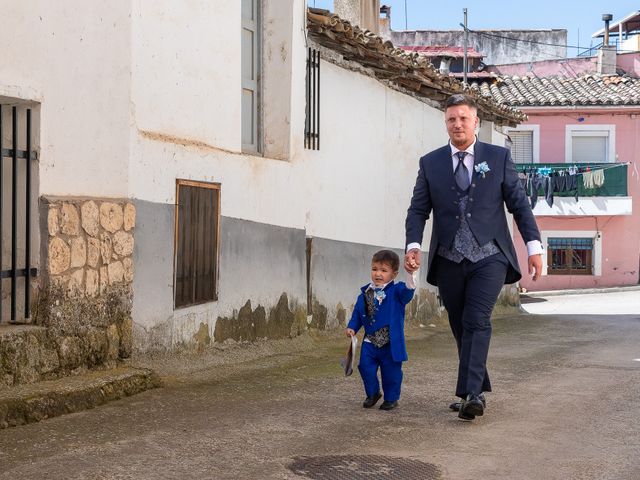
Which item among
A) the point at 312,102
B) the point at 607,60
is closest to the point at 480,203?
the point at 312,102

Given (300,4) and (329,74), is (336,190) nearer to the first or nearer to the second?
(329,74)

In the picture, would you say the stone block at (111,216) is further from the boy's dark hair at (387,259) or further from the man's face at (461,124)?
the man's face at (461,124)

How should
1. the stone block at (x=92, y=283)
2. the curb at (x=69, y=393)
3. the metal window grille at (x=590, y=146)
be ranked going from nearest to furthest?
the curb at (x=69, y=393) → the stone block at (x=92, y=283) → the metal window grille at (x=590, y=146)

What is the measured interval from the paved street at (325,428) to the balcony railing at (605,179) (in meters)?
26.7

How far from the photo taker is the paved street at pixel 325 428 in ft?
16.6

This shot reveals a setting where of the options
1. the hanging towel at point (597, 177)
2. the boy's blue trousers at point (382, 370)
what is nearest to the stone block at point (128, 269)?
the boy's blue trousers at point (382, 370)

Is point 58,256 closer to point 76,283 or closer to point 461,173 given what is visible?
point 76,283

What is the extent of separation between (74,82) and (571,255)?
30.4m

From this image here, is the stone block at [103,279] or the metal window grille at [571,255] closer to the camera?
the stone block at [103,279]

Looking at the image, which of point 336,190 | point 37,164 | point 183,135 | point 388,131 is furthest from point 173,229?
point 388,131

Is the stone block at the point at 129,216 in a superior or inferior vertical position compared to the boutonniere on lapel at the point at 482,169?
inferior

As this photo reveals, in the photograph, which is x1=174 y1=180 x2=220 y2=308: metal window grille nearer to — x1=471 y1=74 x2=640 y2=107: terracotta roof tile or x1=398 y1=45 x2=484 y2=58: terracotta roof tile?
x1=471 y1=74 x2=640 y2=107: terracotta roof tile

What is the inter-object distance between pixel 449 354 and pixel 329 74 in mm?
3919

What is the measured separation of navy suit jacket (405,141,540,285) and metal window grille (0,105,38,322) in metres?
2.52
